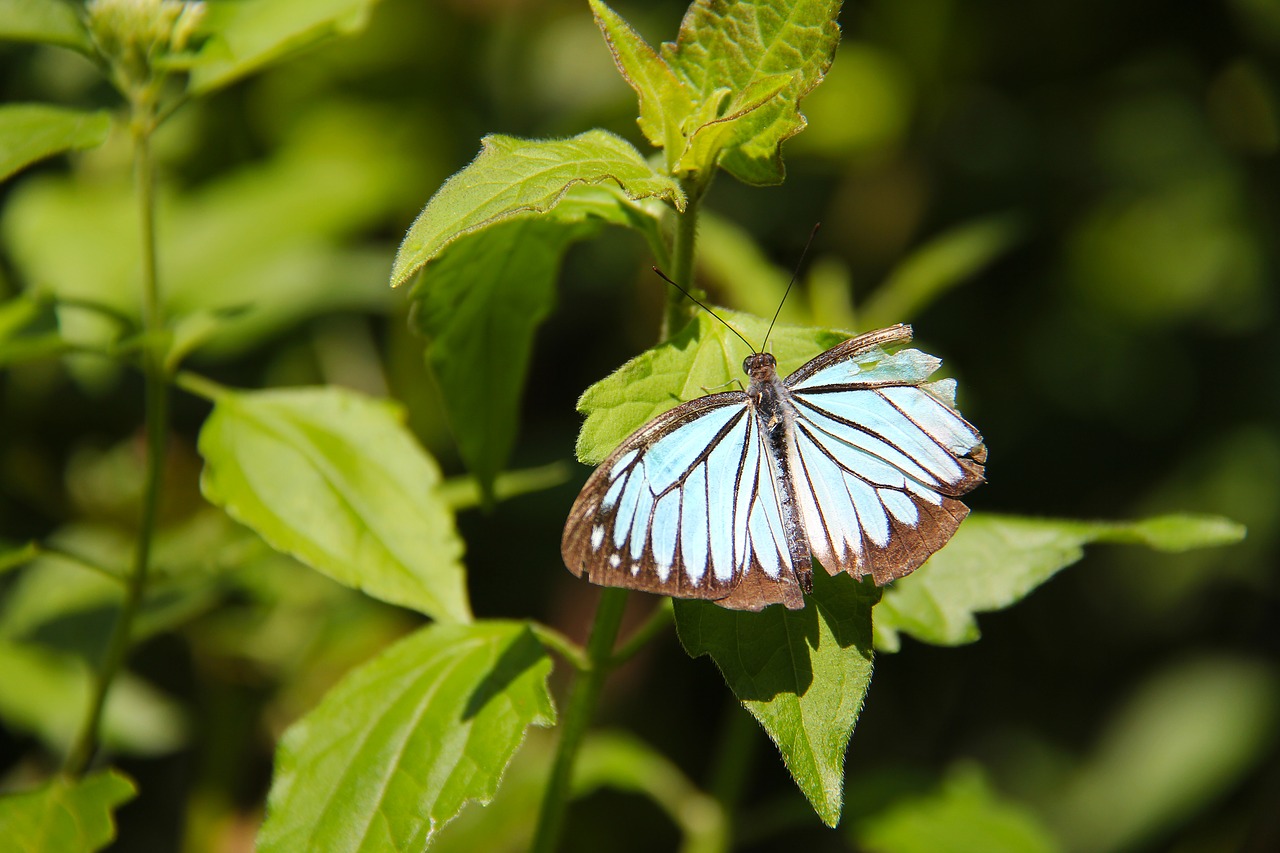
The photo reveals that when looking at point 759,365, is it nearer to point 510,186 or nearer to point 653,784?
point 510,186

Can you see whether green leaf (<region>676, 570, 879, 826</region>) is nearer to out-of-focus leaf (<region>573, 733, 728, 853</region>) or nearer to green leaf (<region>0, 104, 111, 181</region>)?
out-of-focus leaf (<region>573, 733, 728, 853</region>)

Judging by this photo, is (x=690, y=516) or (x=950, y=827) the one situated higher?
(x=690, y=516)

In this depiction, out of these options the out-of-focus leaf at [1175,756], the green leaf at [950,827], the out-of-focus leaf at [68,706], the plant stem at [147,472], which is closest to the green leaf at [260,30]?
the plant stem at [147,472]

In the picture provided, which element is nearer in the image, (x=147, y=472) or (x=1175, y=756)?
(x=147, y=472)

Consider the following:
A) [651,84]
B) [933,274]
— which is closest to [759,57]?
[651,84]

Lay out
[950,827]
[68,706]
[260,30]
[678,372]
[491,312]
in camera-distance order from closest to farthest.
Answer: [678,372] < [491,312] < [260,30] < [950,827] < [68,706]

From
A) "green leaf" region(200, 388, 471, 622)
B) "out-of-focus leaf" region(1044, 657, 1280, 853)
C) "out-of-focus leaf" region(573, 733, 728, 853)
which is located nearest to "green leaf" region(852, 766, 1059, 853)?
"out-of-focus leaf" region(573, 733, 728, 853)
